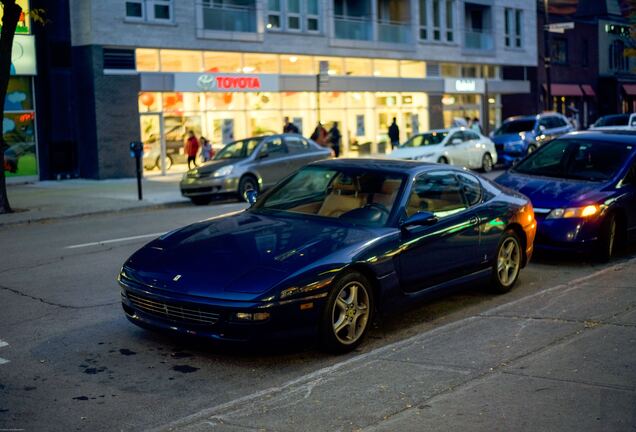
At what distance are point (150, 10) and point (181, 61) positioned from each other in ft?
7.24

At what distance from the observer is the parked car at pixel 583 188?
10.7 m

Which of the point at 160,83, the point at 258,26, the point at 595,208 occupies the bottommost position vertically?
the point at 595,208

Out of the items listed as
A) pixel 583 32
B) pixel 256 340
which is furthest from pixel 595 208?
pixel 583 32

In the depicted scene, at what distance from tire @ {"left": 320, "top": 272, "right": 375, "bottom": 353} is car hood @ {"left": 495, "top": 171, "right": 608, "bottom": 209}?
440 centimetres

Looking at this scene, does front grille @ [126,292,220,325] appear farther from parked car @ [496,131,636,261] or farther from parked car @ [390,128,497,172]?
parked car @ [390,128,497,172]

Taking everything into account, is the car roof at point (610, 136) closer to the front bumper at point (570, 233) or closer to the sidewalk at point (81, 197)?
the front bumper at point (570, 233)

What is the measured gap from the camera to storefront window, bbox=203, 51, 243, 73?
3259 cm

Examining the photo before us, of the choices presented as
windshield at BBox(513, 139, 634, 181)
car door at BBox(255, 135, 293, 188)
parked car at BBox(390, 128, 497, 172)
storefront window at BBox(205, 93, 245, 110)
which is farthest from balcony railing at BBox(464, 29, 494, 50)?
windshield at BBox(513, 139, 634, 181)

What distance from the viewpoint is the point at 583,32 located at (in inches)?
2322

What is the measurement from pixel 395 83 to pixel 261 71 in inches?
341

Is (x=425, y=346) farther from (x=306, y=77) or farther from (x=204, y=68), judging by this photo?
(x=306, y=77)

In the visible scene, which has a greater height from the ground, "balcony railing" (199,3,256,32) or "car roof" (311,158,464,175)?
"balcony railing" (199,3,256,32)

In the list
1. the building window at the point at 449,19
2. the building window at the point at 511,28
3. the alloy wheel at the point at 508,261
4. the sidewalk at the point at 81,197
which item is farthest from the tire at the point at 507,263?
the building window at the point at 511,28

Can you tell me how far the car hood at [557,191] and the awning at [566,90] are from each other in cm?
4521
